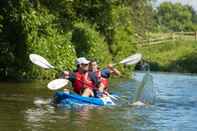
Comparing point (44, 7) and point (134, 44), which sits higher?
point (44, 7)

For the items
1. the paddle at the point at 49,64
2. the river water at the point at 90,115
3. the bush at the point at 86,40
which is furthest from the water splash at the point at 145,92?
the bush at the point at 86,40

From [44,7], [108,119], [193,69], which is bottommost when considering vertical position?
[193,69]

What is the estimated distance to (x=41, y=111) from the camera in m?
16.7

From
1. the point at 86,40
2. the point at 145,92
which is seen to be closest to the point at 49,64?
the point at 145,92

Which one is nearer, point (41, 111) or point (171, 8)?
point (41, 111)

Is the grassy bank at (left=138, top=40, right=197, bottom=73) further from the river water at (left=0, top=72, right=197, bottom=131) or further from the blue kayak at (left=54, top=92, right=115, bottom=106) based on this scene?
the blue kayak at (left=54, top=92, right=115, bottom=106)

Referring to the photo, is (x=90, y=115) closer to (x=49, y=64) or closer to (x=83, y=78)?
(x=83, y=78)

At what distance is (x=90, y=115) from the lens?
16312 millimetres

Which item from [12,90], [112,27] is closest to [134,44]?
[112,27]

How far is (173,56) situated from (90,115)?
44.2m

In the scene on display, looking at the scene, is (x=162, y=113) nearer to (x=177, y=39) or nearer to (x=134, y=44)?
(x=134, y=44)

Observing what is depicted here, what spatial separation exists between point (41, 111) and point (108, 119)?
2.08 meters

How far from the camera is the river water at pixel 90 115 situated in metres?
14.1

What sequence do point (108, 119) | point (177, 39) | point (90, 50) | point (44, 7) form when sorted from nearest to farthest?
point (108, 119) < point (44, 7) < point (90, 50) < point (177, 39)
